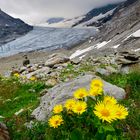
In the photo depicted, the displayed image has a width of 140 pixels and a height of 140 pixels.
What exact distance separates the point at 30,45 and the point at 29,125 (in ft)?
532

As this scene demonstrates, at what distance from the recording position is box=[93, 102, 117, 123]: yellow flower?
465 cm

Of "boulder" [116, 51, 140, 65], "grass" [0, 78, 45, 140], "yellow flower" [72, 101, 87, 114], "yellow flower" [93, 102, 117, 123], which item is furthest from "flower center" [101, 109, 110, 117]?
"boulder" [116, 51, 140, 65]

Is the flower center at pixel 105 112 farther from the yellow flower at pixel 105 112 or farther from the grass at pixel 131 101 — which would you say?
the grass at pixel 131 101

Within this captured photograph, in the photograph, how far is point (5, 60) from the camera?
133 metres

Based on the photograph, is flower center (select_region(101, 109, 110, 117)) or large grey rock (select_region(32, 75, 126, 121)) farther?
large grey rock (select_region(32, 75, 126, 121))

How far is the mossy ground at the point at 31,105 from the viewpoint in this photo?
7.78 m

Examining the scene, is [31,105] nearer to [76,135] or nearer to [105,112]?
[76,135]

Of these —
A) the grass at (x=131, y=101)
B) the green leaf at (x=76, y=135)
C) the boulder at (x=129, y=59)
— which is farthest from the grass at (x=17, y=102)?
the boulder at (x=129, y=59)

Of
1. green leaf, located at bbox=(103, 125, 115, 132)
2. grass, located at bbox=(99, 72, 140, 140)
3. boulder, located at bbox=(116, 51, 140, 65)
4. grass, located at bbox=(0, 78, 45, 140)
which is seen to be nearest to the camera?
green leaf, located at bbox=(103, 125, 115, 132)

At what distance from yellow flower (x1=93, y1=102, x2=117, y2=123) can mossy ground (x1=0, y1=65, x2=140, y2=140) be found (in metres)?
1.94

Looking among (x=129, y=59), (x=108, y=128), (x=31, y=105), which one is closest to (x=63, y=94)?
(x=31, y=105)

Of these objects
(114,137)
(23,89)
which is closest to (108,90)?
(114,137)

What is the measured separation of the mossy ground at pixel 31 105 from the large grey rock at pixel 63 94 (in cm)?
24

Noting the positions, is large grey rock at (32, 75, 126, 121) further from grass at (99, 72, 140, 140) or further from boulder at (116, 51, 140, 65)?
boulder at (116, 51, 140, 65)
